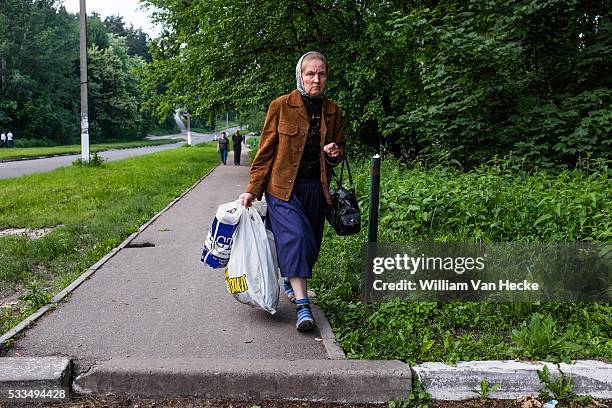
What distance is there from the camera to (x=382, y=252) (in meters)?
4.92

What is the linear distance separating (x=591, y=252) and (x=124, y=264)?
184 inches

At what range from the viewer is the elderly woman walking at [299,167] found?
3.96m

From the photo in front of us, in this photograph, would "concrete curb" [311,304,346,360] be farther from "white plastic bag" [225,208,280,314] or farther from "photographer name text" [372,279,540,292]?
"photographer name text" [372,279,540,292]

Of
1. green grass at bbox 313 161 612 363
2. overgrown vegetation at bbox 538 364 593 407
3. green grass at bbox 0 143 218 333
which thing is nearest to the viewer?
overgrown vegetation at bbox 538 364 593 407

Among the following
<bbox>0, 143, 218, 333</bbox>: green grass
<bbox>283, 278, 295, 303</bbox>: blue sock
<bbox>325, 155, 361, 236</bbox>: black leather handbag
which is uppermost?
<bbox>325, 155, 361, 236</bbox>: black leather handbag

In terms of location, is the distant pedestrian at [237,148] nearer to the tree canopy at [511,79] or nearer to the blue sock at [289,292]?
the tree canopy at [511,79]

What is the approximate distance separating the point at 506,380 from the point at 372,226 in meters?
1.47

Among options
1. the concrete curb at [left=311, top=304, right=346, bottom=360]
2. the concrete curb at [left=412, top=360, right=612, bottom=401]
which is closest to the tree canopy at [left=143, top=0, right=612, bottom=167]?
the concrete curb at [left=311, top=304, right=346, bottom=360]

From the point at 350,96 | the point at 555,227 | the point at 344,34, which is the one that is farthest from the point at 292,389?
the point at 344,34

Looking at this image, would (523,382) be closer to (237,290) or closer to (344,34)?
(237,290)

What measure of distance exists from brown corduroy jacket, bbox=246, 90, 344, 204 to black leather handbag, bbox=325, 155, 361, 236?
0.34 feet

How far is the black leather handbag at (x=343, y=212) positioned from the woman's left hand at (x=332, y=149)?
254 millimetres

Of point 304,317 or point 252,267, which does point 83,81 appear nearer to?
point 252,267

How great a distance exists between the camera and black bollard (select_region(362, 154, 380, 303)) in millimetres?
4004
